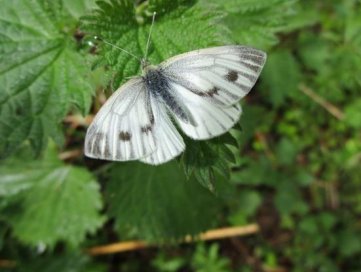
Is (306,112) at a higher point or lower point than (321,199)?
higher

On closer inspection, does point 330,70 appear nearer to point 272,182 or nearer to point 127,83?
point 272,182

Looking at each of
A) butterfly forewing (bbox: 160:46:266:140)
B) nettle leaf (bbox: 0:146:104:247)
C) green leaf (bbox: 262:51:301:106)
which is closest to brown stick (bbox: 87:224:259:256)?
nettle leaf (bbox: 0:146:104:247)

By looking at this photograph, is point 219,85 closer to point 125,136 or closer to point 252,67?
point 252,67

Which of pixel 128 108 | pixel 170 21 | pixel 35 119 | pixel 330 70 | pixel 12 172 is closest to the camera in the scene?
pixel 128 108

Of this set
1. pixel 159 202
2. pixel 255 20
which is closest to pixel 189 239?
pixel 159 202

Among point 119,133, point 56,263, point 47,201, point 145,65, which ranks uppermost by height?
point 145,65

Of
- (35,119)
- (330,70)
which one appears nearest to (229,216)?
(330,70)
